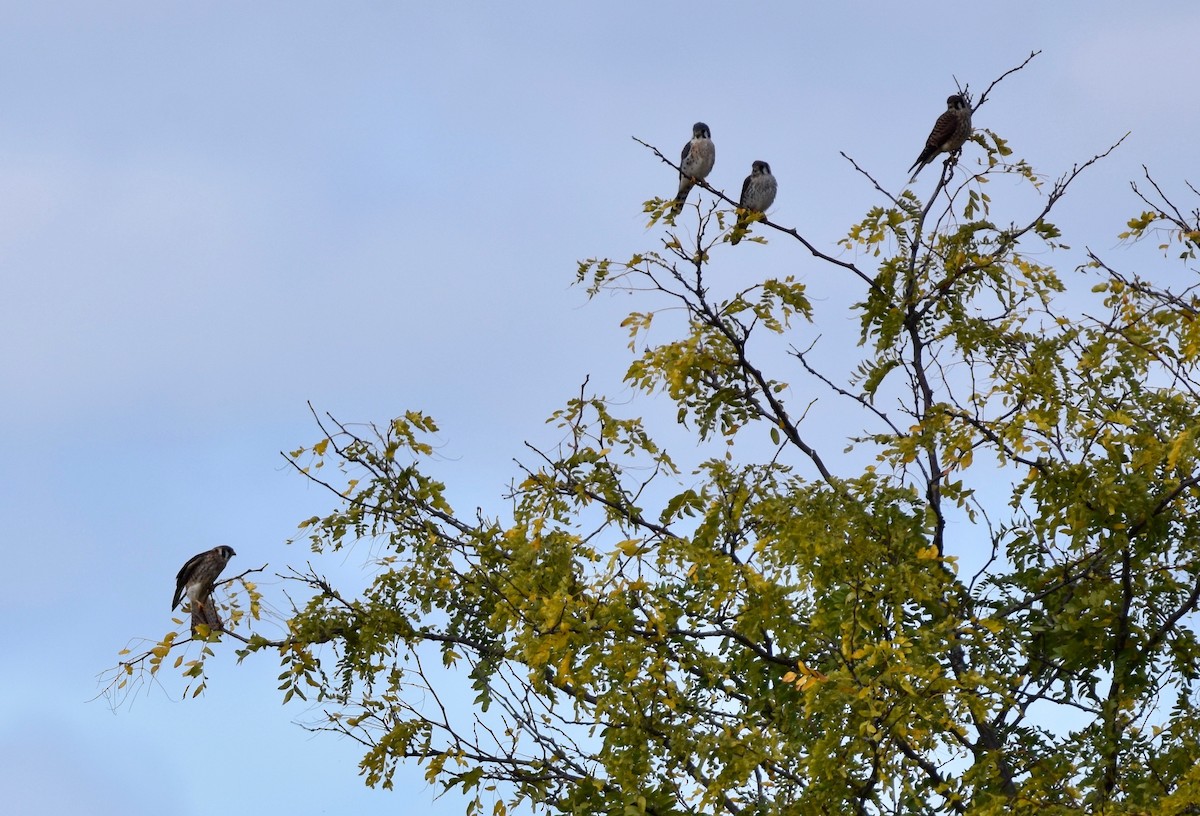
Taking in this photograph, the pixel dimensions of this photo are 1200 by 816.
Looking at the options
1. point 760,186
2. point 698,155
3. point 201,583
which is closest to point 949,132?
point 760,186

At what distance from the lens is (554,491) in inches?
387

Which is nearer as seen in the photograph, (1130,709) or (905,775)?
(905,775)

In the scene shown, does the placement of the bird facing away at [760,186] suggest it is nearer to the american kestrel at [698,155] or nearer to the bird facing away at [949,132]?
the american kestrel at [698,155]

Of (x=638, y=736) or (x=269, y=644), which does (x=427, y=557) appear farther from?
(x=638, y=736)

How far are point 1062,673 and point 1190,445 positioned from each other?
7.00 feet

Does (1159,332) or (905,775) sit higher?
(1159,332)

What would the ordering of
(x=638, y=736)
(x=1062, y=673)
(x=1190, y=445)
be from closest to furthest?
(x=1190, y=445) < (x=638, y=736) < (x=1062, y=673)

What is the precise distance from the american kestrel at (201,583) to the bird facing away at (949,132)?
235 inches

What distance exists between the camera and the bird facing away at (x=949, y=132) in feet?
36.7

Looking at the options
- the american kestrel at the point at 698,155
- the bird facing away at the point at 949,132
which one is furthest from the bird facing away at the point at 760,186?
the bird facing away at the point at 949,132

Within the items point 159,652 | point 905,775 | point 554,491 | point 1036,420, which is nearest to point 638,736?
point 905,775

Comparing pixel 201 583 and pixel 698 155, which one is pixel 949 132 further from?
pixel 201 583

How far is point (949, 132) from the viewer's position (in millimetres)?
11797

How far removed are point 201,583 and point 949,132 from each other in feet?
23.0
